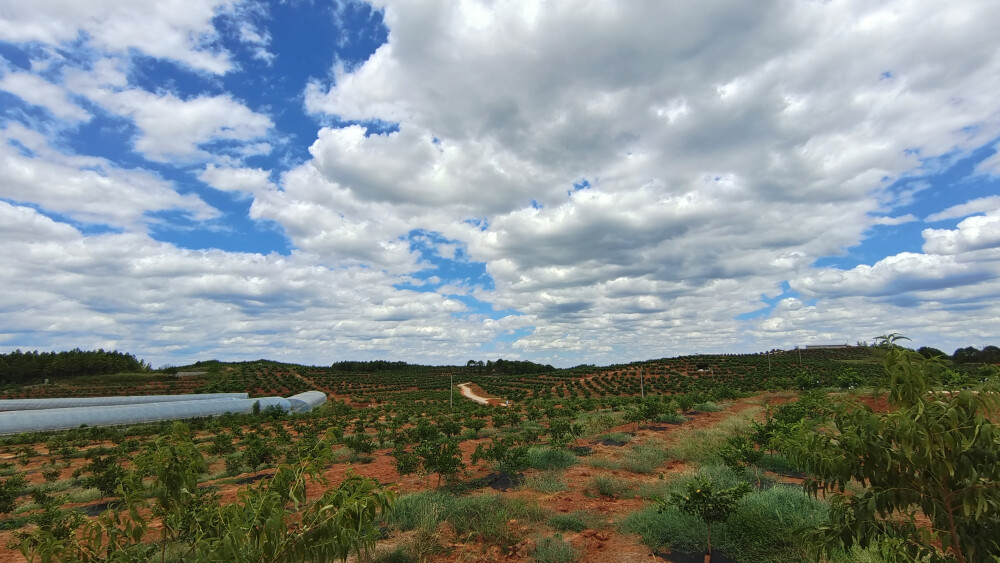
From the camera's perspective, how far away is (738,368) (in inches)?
2876

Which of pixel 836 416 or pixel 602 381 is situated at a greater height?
pixel 836 416

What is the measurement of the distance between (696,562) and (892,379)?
5.17 meters

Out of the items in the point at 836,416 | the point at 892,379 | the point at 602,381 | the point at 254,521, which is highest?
the point at 892,379

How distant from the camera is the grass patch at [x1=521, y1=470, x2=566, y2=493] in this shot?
37.6 ft

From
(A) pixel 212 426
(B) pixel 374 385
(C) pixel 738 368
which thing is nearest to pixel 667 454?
(A) pixel 212 426

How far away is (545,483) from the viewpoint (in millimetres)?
11781

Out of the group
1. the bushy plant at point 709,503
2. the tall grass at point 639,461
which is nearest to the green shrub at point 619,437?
the tall grass at point 639,461

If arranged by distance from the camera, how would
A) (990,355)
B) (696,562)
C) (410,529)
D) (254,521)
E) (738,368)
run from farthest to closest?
(738,368) < (990,355) < (410,529) < (696,562) < (254,521)

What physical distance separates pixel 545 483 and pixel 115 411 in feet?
136

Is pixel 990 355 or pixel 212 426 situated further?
pixel 990 355

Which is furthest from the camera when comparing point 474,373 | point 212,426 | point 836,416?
point 474,373

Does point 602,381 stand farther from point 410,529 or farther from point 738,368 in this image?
point 410,529

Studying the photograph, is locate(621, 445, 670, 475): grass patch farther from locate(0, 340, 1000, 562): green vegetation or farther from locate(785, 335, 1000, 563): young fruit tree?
locate(785, 335, 1000, 563): young fruit tree

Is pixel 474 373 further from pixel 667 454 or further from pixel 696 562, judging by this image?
pixel 696 562
